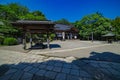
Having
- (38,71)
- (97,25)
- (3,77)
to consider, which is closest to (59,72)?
(38,71)

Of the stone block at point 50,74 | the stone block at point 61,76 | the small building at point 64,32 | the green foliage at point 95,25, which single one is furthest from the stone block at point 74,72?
the green foliage at point 95,25

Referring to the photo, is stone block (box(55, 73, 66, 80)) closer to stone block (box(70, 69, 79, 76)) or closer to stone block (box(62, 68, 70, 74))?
stone block (box(62, 68, 70, 74))

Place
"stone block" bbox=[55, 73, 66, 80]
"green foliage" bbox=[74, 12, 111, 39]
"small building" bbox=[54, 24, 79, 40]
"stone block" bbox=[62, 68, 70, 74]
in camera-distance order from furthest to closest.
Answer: "small building" bbox=[54, 24, 79, 40] < "green foliage" bbox=[74, 12, 111, 39] < "stone block" bbox=[62, 68, 70, 74] < "stone block" bbox=[55, 73, 66, 80]

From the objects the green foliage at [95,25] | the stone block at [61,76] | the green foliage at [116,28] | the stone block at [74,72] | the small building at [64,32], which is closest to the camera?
the stone block at [61,76]

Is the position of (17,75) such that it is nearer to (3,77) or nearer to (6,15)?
(3,77)

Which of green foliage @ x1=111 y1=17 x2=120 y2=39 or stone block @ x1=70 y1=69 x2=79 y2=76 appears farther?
green foliage @ x1=111 y1=17 x2=120 y2=39

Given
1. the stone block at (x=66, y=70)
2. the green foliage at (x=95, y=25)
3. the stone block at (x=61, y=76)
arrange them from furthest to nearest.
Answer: the green foliage at (x=95, y=25), the stone block at (x=66, y=70), the stone block at (x=61, y=76)

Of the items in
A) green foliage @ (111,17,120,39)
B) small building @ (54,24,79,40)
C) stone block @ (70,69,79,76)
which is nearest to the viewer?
stone block @ (70,69,79,76)

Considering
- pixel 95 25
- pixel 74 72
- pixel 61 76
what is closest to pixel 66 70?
pixel 74 72

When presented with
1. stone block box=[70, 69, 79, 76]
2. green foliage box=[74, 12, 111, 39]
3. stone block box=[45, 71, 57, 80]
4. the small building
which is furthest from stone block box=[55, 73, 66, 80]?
green foliage box=[74, 12, 111, 39]

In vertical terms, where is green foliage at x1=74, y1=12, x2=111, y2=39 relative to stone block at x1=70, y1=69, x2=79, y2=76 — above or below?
above

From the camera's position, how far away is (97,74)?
244 inches

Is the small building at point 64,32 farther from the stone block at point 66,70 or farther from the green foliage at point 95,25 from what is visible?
the stone block at point 66,70

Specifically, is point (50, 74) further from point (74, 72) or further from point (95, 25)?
point (95, 25)
